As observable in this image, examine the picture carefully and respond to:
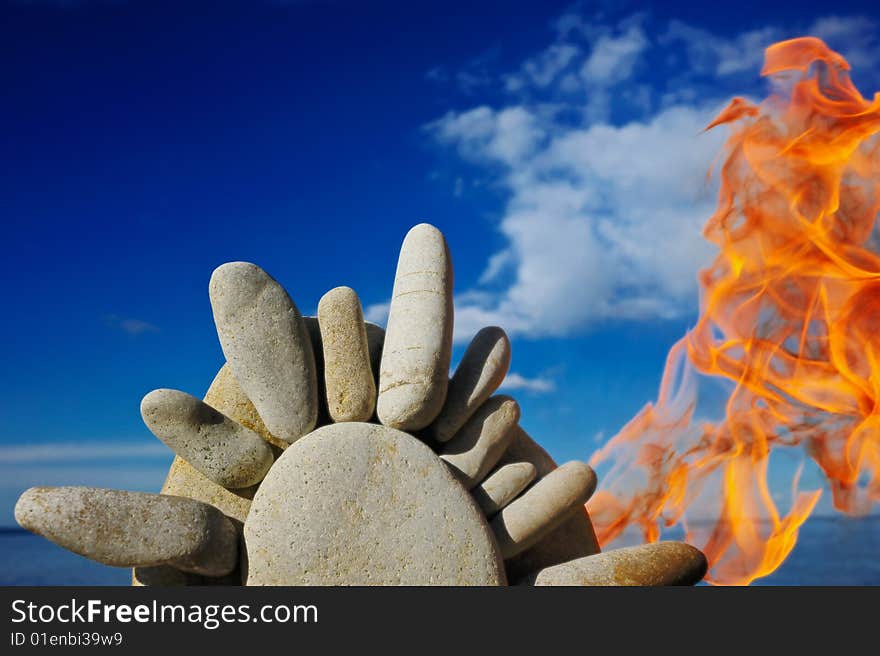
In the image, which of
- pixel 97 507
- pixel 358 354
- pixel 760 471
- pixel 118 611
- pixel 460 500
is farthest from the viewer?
pixel 760 471

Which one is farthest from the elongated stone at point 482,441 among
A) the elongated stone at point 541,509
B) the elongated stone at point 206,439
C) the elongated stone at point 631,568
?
the elongated stone at point 206,439

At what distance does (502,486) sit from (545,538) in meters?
0.81

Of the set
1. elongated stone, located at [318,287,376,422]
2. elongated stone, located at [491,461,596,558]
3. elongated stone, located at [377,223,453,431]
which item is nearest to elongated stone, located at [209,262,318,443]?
elongated stone, located at [318,287,376,422]

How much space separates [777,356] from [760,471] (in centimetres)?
125

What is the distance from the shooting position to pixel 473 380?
22.0 ft

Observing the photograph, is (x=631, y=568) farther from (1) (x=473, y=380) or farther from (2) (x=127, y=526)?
(2) (x=127, y=526)

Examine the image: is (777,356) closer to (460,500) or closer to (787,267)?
(787,267)

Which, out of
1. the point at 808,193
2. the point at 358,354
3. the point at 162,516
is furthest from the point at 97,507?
the point at 808,193

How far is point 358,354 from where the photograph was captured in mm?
6512

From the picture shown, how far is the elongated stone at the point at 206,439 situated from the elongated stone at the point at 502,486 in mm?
1634

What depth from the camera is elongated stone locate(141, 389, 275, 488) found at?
609cm

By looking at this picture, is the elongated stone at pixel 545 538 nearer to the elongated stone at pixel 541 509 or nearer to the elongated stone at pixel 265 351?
the elongated stone at pixel 541 509

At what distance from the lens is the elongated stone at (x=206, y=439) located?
609 cm

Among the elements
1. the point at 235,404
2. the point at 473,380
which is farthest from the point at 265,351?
the point at 473,380
